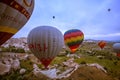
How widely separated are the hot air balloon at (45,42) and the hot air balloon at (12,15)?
13.8 feet

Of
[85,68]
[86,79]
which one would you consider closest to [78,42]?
[85,68]

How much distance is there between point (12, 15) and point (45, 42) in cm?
633

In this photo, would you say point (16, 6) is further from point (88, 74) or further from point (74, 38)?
point (74, 38)

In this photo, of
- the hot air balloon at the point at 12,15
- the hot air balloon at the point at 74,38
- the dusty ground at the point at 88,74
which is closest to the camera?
the hot air balloon at the point at 12,15

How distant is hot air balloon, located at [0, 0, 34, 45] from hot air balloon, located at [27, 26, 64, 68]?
420cm

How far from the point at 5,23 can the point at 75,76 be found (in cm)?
1398

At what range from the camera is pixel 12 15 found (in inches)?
570

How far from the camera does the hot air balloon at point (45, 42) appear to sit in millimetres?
20188

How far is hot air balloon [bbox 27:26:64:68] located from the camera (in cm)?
2019

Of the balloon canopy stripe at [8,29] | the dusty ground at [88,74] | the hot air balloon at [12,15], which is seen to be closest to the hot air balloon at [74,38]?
the dusty ground at [88,74]

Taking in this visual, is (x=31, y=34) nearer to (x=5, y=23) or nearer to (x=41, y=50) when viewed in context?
(x=41, y=50)

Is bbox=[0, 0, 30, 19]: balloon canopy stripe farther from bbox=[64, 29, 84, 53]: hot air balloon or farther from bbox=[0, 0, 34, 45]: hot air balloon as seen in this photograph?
bbox=[64, 29, 84, 53]: hot air balloon

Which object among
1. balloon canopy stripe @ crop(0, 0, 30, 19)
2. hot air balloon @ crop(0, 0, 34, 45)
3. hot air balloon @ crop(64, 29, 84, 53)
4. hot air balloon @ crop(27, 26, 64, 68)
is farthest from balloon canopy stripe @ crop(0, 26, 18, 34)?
hot air balloon @ crop(64, 29, 84, 53)

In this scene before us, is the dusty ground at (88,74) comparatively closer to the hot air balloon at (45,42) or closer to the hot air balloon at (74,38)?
the hot air balloon at (45,42)
